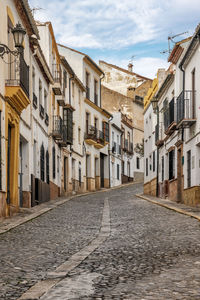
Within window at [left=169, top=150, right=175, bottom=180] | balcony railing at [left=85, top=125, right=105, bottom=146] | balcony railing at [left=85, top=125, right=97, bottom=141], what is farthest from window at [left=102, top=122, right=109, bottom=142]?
window at [left=169, top=150, right=175, bottom=180]

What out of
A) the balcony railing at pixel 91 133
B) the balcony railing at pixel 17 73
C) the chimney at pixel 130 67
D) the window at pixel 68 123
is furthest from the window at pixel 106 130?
the balcony railing at pixel 17 73

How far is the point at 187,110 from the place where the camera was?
1844 centimetres

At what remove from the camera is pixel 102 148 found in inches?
1703

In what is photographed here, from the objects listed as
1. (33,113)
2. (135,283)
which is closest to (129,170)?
(33,113)

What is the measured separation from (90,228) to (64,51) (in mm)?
27780

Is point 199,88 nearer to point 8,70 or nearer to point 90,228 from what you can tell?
point 8,70

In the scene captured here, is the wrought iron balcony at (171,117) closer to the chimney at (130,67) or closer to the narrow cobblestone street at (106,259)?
the narrow cobblestone street at (106,259)

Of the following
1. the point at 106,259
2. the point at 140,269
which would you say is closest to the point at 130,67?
the point at 106,259

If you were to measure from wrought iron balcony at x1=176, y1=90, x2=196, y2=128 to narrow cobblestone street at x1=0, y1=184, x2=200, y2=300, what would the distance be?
6735mm

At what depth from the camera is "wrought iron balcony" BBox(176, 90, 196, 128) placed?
59.6 ft

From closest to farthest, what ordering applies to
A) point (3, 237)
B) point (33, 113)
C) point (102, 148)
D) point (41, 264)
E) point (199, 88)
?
point (41, 264)
point (3, 237)
point (199, 88)
point (33, 113)
point (102, 148)

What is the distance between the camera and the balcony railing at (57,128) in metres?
25.2

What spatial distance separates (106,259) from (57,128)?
19531 mm

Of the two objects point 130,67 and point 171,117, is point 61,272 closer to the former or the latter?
point 171,117
